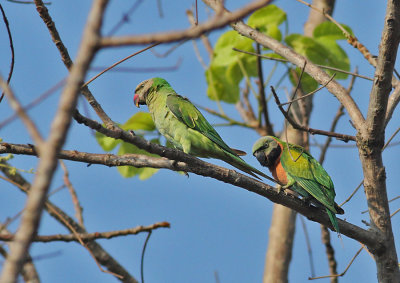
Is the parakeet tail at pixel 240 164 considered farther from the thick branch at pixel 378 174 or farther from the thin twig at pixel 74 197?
the thin twig at pixel 74 197

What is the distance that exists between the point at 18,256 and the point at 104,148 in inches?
194

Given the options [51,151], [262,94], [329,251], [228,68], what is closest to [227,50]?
[228,68]

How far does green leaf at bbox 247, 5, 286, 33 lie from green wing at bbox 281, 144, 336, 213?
1499 mm

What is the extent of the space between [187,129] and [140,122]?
688 millimetres

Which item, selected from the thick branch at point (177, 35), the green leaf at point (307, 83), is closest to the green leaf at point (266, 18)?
the green leaf at point (307, 83)

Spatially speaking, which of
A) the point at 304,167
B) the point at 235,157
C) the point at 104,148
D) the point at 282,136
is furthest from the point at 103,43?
the point at 282,136

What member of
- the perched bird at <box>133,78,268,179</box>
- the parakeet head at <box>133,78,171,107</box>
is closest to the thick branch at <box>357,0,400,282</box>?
the perched bird at <box>133,78,268,179</box>

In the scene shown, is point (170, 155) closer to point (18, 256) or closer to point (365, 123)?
point (365, 123)

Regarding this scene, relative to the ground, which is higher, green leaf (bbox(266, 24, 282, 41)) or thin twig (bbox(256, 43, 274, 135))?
green leaf (bbox(266, 24, 282, 41))

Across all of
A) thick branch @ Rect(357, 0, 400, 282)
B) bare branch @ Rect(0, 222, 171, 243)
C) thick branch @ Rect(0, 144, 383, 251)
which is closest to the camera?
thick branch @ Rect(0, 144, 383, 251)

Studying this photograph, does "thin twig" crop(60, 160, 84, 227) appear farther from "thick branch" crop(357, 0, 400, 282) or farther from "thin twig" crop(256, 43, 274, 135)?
"thick branch" crop(357, 0, 400, 282)

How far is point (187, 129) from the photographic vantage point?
5.16 metres

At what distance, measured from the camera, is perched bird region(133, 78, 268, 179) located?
197 inches

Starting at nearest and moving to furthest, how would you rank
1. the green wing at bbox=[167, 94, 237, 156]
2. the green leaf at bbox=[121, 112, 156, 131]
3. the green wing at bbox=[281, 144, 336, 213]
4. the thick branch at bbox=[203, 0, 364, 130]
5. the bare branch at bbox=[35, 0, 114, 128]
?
1. the bare branch at bbox=[35, 0, 114, 128]
2. the thick branch at bbox=[203, 0, 364, 130]
3. the green wing at bbox=[281, 144, 336, 213]
4. the green wing at bbox=[167, 94, 237, 156]
5. the green leaf at bbox=[121, 112, 156, 131]
